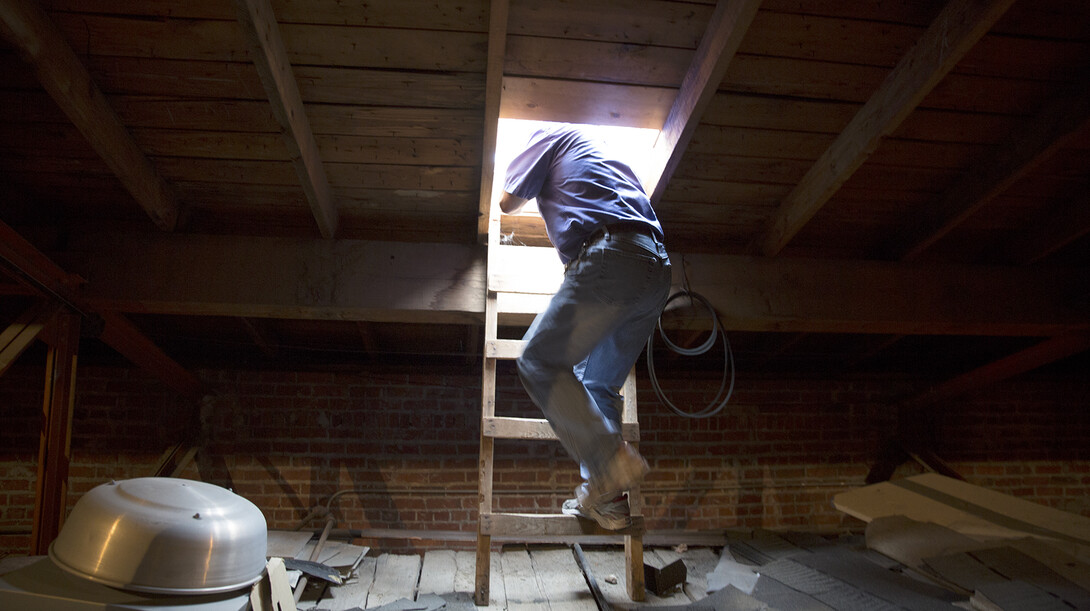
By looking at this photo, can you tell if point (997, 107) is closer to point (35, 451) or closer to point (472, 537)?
point (472, 537)

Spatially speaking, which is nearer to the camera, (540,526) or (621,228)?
(621,228)

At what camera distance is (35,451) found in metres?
3.49

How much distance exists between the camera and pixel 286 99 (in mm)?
2139

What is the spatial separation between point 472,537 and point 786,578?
1.62 m

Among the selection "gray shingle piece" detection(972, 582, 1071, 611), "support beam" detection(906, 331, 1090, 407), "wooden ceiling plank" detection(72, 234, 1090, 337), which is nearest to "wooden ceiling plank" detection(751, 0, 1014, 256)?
"wooden ceiling plank" detection(72, 234, 1090, 337)

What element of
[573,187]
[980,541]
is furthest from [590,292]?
[980,541]

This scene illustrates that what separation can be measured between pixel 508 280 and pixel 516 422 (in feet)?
2.01

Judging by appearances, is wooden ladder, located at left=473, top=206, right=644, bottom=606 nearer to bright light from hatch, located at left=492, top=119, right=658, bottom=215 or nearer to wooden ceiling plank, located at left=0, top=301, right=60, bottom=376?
bright light from hatch, located at left=492, top=119, right=658, bottom=215

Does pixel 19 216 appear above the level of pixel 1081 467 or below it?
above

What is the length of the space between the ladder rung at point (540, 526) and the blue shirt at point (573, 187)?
0.96 metres

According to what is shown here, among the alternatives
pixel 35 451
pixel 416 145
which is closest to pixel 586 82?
pixel 416 145

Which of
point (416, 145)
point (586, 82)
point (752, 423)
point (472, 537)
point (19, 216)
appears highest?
point (586, 82)

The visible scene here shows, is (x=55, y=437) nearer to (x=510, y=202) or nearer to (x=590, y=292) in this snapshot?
(x=510, y=202)

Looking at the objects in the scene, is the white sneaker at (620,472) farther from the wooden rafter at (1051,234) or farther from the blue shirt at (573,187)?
the wooden rafter at (1051,234)
